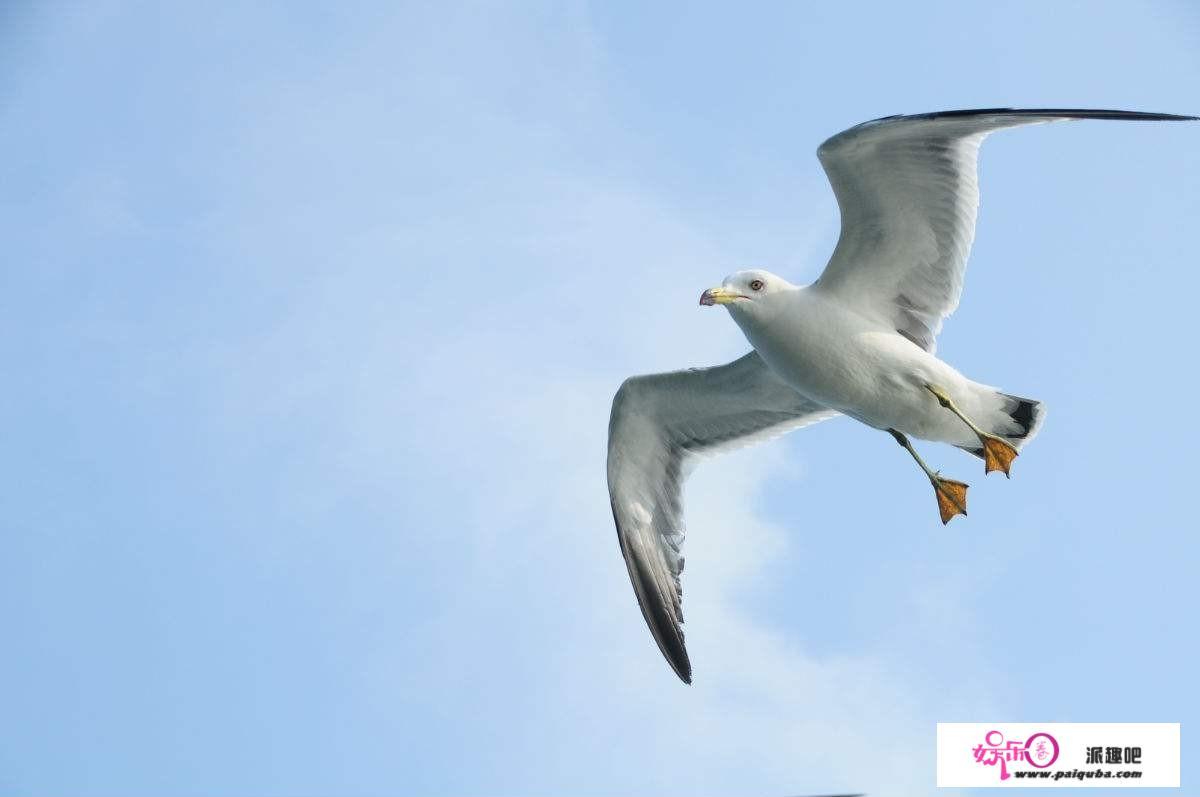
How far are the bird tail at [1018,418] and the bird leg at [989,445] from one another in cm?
8

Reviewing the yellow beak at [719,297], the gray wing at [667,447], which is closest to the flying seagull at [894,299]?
the yellow beak at [719,297]

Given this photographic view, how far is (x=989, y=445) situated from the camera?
39.8 feet

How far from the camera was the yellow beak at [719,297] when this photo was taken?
12.0 meters

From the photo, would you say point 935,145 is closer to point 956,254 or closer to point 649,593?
point 956,254

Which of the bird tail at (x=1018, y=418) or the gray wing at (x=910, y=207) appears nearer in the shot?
the gray wing at (x=910, y=207)

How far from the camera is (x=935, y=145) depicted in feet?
37.4

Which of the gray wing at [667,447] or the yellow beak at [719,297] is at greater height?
the yellow beak at [719,297]

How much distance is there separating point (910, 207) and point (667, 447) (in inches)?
133

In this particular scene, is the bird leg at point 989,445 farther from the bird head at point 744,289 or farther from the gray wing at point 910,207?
the bird head at point 744,289

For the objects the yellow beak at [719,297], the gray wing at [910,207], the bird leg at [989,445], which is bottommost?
the bird leg at [989,445]

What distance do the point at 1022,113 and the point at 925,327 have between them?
83.1 inches

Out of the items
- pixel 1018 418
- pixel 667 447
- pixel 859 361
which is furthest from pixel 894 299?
pixel 667 447

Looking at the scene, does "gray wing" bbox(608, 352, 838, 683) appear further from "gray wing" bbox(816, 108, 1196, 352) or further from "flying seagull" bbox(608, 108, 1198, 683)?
"gray wing" bbox(816, 108, 1196, 352)

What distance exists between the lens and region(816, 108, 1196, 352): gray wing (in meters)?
11.2
